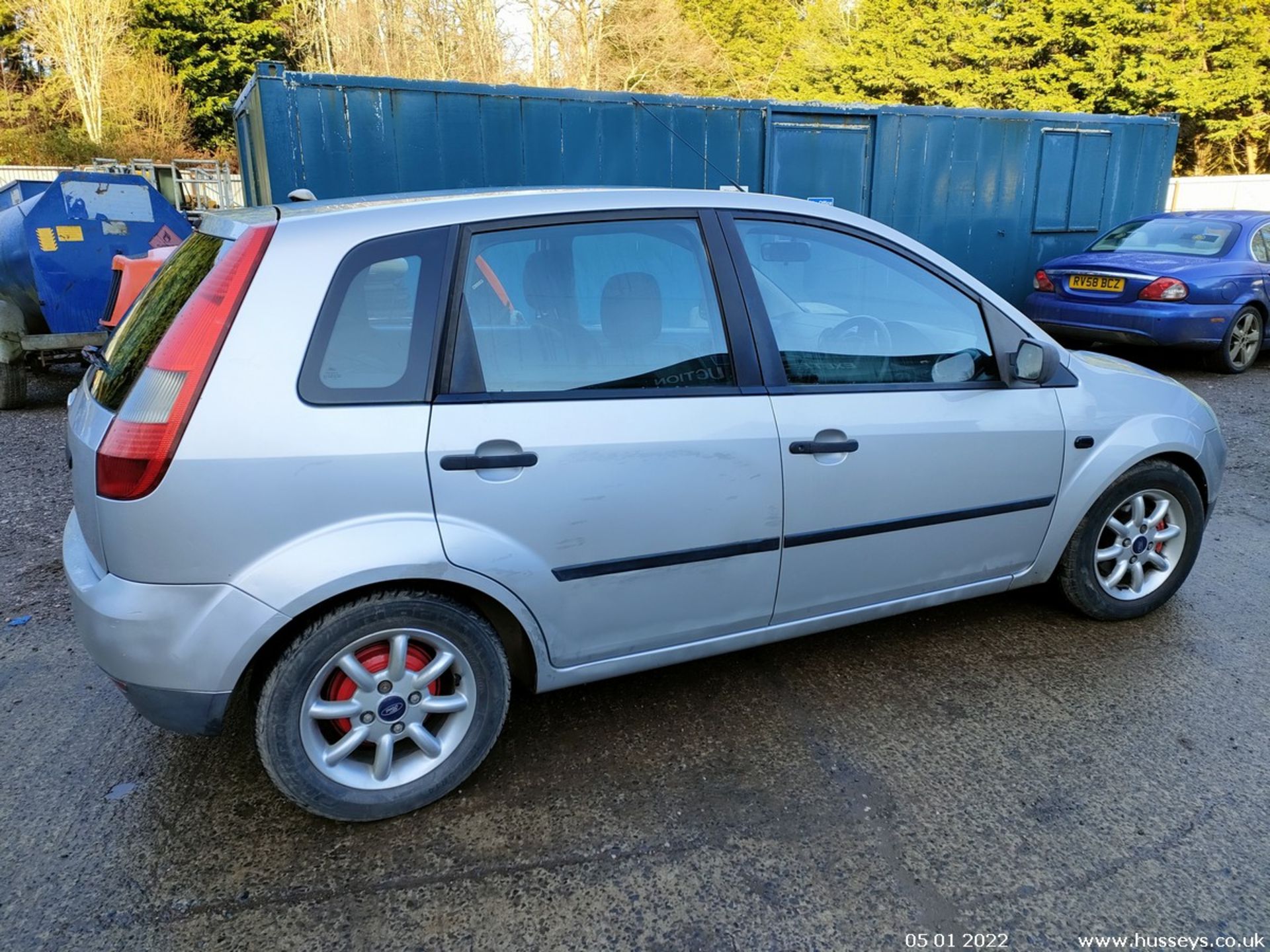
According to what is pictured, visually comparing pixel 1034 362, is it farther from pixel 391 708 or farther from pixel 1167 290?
pixel 1167 290

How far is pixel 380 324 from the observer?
225 cm

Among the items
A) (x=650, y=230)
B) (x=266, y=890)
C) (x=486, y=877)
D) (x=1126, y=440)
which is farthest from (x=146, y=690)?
(x=1126, y=440)

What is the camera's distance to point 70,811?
2.45 metres

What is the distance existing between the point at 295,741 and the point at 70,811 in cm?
76

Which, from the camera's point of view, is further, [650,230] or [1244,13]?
[1244,13]

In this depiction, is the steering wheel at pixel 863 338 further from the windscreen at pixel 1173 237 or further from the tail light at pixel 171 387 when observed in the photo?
the windscreen at pixel 1173 237

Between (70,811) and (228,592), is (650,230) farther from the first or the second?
(70,811)

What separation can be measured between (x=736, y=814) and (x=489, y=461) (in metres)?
1.17

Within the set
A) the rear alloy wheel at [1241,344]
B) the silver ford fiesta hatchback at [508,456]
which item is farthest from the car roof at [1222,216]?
the silver ford fiesta hatchback at [508,456]

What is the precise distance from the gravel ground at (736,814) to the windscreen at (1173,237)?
659 cm

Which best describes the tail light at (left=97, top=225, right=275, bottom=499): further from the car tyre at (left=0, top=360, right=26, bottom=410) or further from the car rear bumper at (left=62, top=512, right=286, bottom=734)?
the car tyre at (left=0, top=360, right=26, bottom=410)

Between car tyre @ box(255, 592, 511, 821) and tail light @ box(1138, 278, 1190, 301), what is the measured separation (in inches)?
311

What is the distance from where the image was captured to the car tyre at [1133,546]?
3.36 m

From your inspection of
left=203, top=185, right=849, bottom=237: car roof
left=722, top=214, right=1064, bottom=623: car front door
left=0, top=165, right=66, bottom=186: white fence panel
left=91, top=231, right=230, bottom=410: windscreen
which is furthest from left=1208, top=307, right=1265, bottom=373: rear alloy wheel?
left=0, top=165, right=66, bottom=186: white fence panel
